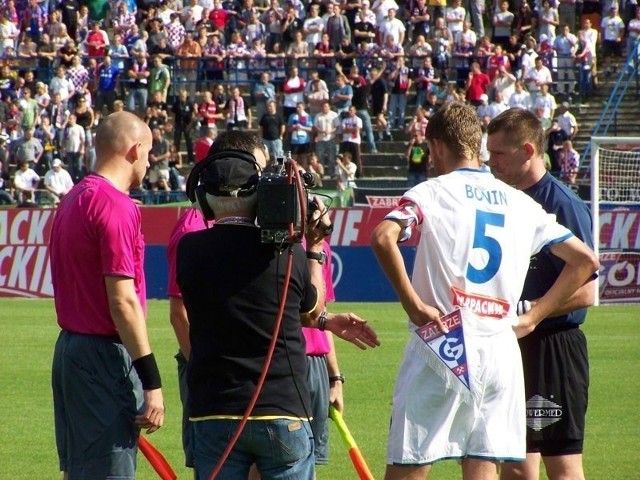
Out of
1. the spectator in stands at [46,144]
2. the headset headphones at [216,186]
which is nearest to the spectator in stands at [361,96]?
the spectator in stands at [46,144]

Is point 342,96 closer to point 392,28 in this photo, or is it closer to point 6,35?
point 392,28

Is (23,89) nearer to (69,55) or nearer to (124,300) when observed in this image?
(69,55)

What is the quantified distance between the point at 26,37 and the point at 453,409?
33.2 metres

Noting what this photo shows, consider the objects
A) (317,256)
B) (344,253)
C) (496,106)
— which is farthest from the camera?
(496,106)

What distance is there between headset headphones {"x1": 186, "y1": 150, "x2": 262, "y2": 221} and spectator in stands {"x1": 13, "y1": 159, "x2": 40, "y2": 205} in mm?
25071

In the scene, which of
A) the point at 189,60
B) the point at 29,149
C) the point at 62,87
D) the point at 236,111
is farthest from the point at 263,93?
the point at 29,149

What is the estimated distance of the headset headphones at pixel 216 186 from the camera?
15.8 feet

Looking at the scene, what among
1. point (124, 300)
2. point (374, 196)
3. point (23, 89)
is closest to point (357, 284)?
point (374, 196)

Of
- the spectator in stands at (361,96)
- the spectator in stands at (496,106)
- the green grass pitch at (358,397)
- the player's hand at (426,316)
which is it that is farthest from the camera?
the spectator in stands at (361,96)

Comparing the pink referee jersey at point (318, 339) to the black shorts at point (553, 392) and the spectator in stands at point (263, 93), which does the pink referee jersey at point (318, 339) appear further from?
the spectator in stands at point (263, 93)

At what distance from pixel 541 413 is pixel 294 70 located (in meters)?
27.8

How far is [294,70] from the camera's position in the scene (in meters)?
33.3

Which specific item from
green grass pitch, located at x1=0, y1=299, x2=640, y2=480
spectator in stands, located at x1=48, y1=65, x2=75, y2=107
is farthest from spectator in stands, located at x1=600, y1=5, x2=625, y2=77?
green grass pitch, located at x1=0, y1=299, x2=640, y2=480

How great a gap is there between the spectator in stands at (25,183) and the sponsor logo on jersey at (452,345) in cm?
2514
